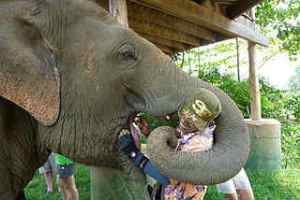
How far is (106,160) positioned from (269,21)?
1008 centimetres

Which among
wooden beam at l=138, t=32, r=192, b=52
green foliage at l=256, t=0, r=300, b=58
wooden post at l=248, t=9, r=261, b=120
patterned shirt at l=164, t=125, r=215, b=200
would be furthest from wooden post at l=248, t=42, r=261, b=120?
patterned shirt at l=164, t=125, r=215, b=200

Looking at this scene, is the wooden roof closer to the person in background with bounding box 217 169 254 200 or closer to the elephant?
the person in background with bounding box 217 169 254 200

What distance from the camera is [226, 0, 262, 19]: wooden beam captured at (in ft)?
23.6

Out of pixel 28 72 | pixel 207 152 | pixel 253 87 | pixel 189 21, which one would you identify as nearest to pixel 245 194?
pixel 189 21

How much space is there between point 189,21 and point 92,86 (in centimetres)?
478

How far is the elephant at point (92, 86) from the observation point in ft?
6.11

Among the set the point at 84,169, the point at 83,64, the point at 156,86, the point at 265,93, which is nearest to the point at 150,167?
the point at 156,86

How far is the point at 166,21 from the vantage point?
6852 millimetres

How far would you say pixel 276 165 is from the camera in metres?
8.30

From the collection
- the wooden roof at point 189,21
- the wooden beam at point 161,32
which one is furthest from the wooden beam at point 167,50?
the wooden beam at point 161,32

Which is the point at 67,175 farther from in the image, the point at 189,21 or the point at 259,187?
the point at 259,187

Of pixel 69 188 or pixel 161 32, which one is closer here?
pixel 69 188

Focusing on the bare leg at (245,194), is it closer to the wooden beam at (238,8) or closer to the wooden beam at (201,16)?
the wooden beam at (201,16)

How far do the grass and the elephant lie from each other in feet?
12.7
